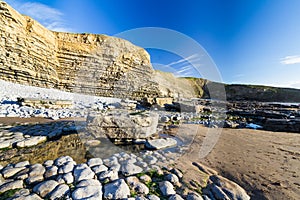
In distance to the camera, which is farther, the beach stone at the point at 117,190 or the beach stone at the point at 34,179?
the beach stone at the point at 34,179

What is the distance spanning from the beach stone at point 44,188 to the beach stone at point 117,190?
70 centimetres

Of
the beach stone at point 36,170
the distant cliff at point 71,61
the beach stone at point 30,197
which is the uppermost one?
the distant cliff at point 71,61

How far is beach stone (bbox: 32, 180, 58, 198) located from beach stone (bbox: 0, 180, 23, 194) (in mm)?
235

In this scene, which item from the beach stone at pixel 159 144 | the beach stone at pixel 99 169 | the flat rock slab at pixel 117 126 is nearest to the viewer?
the beach stone at pixel 99 169

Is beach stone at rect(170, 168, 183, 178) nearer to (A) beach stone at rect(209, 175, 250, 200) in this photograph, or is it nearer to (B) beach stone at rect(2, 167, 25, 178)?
(A) beach stone at rect(209, 175, 250, 200)

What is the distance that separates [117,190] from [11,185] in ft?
4.71

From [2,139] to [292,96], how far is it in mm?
91027

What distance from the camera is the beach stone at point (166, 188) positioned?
2.06 m

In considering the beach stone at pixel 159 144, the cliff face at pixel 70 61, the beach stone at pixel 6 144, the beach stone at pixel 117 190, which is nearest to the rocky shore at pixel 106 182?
the beach stone at pixel 117 190

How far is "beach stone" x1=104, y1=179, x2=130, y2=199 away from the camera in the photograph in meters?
1.85

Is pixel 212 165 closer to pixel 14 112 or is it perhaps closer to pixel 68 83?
pixel 14 112

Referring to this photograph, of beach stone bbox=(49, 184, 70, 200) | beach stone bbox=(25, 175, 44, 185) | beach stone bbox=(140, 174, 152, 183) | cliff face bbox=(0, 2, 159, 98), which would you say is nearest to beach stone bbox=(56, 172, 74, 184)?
beach stone bbox=(49, 184, 70, 200)

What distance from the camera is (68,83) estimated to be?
21.5 metres

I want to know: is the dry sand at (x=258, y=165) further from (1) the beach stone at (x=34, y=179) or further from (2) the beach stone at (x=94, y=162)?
(1) the beach stone at (x=34, y=179)
